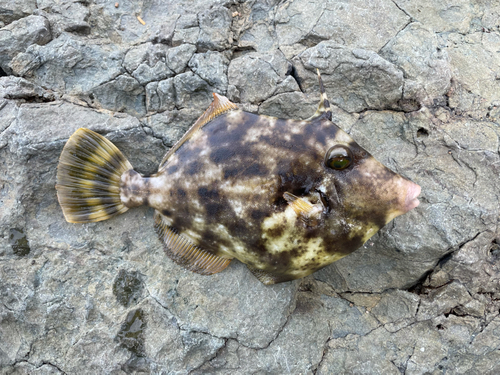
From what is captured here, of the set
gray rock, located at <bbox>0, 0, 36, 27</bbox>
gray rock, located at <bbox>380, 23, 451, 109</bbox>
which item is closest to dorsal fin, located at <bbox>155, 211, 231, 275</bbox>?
gray rock, located at <bbox>380, 23, 451, 109</bbox>

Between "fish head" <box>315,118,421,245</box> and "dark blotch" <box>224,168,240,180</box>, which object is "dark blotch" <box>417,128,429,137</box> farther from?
"dark blotch" <box>224,168,240,180</box>

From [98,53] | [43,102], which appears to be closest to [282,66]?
[98,53]

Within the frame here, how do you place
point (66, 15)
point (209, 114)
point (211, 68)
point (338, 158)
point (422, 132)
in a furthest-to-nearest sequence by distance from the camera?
point (66, 15)
point (211, 68)
point (422, 132)
point (209, 114)
point (338, 158)

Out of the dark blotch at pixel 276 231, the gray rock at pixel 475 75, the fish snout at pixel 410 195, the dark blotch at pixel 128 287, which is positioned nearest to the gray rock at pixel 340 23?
the gray rock at pixel 475 75

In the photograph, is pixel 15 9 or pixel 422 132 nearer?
pixel 422 132

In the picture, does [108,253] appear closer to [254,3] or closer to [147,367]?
[147,367]

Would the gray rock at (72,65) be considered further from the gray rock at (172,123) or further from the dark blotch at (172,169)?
the dark blotch at (172,169)

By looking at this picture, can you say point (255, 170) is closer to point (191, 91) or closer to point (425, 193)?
point (191, 91)

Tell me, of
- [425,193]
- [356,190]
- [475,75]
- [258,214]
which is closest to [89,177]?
[258,214]
